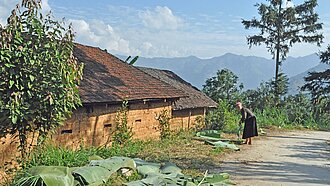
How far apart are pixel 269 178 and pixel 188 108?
40.3 feet

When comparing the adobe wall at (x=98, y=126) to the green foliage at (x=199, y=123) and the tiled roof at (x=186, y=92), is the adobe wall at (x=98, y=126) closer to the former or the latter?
the green foliage at (x=199, y=123)

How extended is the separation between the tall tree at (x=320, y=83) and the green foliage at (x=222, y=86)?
37.5 feet

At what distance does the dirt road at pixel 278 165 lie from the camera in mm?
9562

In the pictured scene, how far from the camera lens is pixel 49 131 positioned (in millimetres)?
8523

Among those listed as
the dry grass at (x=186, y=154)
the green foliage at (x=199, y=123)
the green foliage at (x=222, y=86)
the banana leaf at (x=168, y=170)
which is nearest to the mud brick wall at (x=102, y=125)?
the dry grass at (x=186, y=154)

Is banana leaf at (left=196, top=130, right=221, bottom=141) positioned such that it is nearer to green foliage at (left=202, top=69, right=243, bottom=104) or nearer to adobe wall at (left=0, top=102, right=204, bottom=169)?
adobe wall at (left=0, top=102, right=204, bottom=169)

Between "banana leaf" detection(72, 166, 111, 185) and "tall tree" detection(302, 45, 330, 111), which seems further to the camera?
"tall tree" detection(302, 45, 330, 111)

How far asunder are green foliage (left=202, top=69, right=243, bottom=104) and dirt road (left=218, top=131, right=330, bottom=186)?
18.8 m

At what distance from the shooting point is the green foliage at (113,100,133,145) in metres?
13.3

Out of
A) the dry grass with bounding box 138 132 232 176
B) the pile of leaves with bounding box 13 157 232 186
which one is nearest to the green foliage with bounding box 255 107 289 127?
the dry grass with bounding box 138 132 232 176

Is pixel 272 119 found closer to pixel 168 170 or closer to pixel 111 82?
pixel 111 82

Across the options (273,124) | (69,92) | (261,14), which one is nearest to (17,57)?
(69,92)

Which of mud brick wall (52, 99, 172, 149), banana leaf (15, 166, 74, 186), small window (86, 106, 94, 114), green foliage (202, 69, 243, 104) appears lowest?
banana leaf (15, 166, 74, 186)

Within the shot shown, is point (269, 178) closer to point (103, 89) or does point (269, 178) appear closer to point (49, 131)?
point (49, 131)
